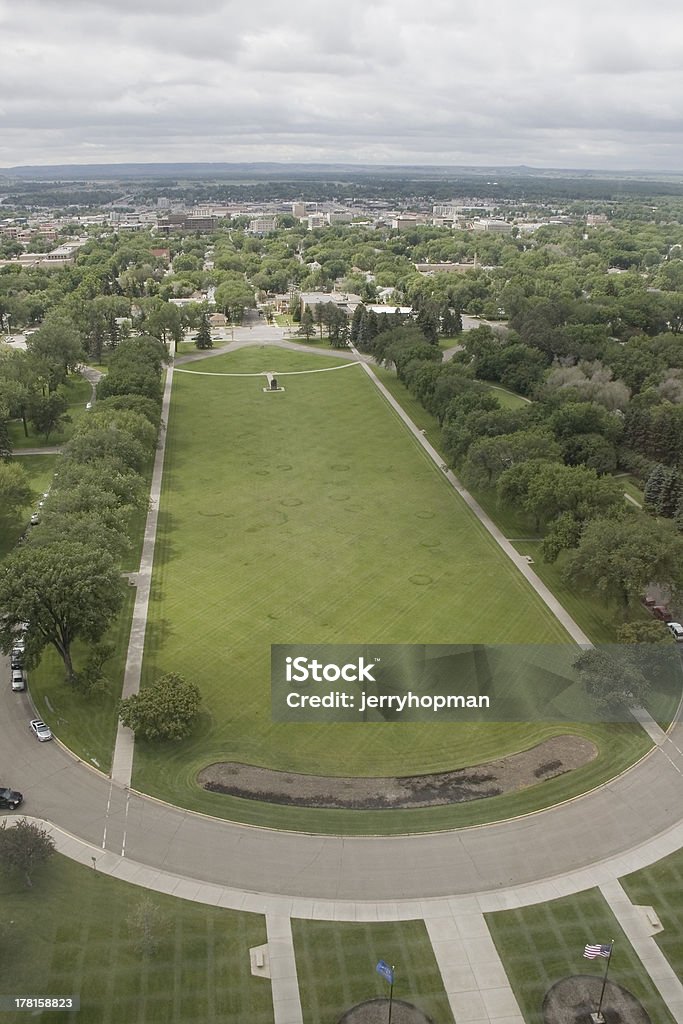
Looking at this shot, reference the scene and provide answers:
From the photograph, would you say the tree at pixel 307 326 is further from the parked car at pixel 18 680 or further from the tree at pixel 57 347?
the parked car at pixel 18 680

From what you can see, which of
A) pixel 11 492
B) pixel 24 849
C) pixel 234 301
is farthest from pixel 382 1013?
pixel 234 301

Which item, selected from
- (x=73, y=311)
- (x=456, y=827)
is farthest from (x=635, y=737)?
(x=73, y=311)

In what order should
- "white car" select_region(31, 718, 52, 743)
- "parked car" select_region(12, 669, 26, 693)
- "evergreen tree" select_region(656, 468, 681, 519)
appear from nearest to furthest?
"white car" select_region(31, 718, 52, 743)
"parked car" select_region(12, 669, 26, 693)
"evergreen tree" select_region(656, 468, 681, 519)

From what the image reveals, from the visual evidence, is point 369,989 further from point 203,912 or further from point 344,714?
point 344,714

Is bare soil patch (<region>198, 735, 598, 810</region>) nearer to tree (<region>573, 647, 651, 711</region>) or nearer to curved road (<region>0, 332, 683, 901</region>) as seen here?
curved road (<region>0, 332, 683, 901</region>)

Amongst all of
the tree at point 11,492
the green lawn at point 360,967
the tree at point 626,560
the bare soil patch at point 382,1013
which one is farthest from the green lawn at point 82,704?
the tree at point 626,560

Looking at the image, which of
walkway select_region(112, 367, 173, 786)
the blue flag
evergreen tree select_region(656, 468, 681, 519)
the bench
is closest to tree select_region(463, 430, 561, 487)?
evergreen tree select_region(656, 468, 681, 519)
